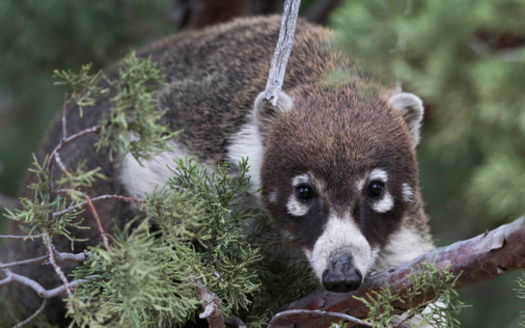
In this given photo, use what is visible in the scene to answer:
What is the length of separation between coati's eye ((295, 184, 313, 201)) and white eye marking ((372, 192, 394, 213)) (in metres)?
0.34

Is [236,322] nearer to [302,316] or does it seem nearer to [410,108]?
[302,316]

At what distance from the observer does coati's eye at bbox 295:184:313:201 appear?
331 centimetres

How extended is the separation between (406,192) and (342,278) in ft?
2.69

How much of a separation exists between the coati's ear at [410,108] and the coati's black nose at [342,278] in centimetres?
111

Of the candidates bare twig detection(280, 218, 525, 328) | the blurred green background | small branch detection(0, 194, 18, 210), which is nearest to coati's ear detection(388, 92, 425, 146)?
the blurred green background

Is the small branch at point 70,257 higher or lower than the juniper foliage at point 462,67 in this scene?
lower

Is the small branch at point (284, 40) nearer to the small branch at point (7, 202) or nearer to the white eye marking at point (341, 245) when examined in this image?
the white eye marking at point (341, 245)

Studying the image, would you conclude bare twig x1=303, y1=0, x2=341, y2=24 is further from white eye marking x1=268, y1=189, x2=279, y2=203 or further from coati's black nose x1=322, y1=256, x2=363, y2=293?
coati's black nose x1=322, y1=256, x2=363, y2=293

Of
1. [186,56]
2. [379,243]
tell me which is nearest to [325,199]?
[379,243]

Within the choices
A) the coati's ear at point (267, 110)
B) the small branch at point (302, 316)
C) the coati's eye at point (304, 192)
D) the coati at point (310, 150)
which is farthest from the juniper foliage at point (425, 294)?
the coati's ear at point (267, 110)

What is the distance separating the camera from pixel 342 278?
2.88 m

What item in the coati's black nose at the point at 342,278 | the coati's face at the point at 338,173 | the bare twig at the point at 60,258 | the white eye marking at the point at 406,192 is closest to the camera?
the bare twig at the point at 60,258

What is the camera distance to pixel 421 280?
263 centimetres

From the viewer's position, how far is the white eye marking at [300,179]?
10.8 feet
